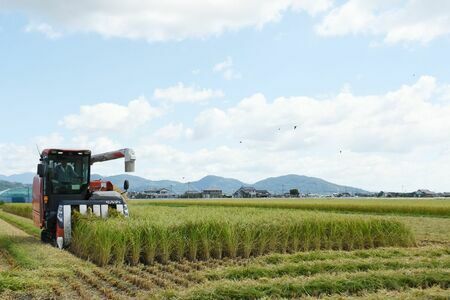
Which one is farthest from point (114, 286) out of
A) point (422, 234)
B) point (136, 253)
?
point (422, 234)

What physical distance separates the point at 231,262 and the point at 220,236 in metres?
1.15

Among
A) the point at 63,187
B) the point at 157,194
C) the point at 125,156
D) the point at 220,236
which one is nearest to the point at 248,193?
the point at 157,194

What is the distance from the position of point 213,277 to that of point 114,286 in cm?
178

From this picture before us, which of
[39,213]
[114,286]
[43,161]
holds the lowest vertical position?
[114,286]

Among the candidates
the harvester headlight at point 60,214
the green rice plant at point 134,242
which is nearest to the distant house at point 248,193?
the harvester headlight at point 60,214

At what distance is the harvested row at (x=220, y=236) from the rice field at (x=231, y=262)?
0.08 ft

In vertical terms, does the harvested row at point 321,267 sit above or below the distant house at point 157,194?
below

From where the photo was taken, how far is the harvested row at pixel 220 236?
11.8 metres

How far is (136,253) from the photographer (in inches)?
463

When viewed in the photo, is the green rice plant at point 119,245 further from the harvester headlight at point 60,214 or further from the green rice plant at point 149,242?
the harvester headlight at point 60,214

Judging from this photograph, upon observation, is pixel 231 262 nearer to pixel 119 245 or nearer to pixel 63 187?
pixel 119 245

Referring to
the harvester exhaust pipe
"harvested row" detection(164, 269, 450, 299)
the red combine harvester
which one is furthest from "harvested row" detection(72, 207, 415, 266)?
"harvested row" detection(164, 269, 450, 299)

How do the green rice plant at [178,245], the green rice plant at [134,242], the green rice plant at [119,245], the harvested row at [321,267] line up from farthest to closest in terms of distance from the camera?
the green rice plant at [178,245] < the green rice plant at [134,242] < the green rice plant at [119,245] < the harvested row at [321,267]

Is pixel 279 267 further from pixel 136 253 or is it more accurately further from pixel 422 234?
pixel 422 234
